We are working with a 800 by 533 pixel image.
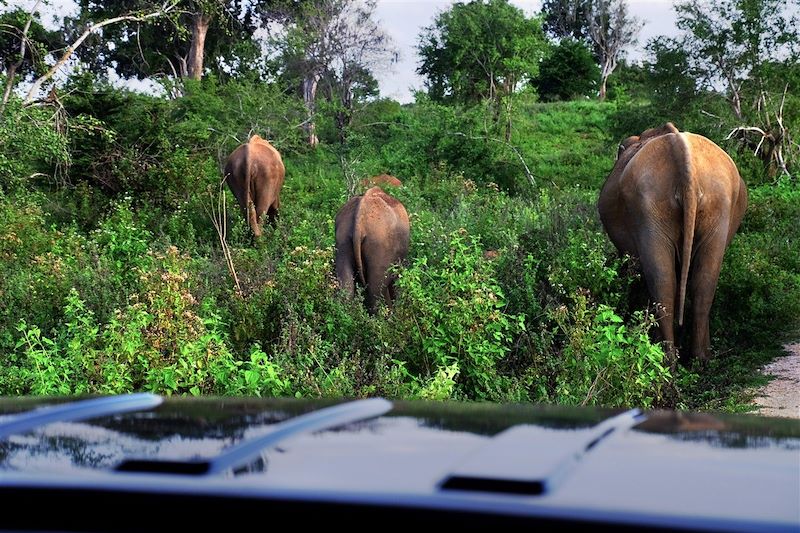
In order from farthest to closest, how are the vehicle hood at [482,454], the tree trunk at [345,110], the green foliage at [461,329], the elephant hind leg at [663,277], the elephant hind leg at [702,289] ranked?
the tree trunk at [345,110] → the elephant hind leg at [702,289] → the elephant hind leg at [663,277] → the green foliage at [461,329] → the vehicle hood at [482,454]

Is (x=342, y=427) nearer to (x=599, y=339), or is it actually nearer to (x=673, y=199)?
(x=599, y=339)

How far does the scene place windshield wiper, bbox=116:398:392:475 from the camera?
4.18 ft

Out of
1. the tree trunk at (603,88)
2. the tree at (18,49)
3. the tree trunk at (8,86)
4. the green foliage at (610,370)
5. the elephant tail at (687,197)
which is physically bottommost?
the green foliage at (610,370)

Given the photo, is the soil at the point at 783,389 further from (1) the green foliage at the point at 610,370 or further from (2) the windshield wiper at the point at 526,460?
(2) the windshield wiper at the point at 526,460

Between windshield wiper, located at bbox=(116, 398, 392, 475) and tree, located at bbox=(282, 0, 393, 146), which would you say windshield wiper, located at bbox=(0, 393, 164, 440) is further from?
tree, located at bbox=(282, 0, 393, 146)

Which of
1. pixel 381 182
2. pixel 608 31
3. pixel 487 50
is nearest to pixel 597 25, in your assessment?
pixel 608 31

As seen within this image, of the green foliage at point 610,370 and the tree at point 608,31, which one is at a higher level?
the tree at point 608,31

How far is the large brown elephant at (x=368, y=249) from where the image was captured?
9023 mm

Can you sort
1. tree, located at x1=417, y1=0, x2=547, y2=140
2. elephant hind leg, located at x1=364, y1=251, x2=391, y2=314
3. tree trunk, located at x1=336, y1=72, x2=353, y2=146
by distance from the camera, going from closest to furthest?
elephant hind leg, located at x1=364, y1=251, x2=391, y2=314
tree trunk, located at x1=336, y1=72, x2=353, y2=146
tree, located at x1=417, y1=0, x2=547, y2=140

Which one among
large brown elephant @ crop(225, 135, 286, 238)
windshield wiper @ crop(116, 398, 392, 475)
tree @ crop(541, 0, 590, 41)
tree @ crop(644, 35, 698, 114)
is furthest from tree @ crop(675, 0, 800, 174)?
tree @ crop(541, 0, 590, 41)

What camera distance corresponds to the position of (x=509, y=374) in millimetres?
7055

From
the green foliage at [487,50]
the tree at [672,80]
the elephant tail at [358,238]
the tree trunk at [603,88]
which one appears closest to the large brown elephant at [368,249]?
the elephant tail at [358,238]

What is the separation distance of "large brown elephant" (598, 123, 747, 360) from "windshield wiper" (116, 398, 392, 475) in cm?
599

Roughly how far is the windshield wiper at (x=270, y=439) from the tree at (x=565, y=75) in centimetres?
3812
